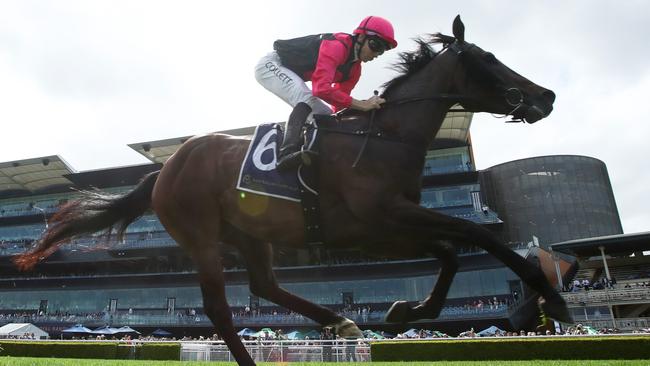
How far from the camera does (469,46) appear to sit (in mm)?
4004

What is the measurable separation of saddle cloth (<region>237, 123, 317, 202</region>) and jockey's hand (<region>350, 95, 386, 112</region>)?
39cm

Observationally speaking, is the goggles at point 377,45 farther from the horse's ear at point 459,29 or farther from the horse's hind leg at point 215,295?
the horse's hind leg at point 215,295

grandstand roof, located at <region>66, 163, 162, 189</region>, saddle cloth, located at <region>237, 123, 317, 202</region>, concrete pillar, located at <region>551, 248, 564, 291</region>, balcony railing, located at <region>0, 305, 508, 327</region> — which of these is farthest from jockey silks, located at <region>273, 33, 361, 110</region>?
grandstand roof, located at <region>66, 163, 162, 189</region>

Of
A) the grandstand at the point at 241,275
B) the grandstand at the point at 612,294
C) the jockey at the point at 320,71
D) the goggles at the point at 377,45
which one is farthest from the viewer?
the grandstand at the point at 241,275

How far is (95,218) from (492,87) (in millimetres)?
4000

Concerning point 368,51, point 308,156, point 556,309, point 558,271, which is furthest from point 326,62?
point 558,271

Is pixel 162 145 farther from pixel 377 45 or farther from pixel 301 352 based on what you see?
pixel 377 45

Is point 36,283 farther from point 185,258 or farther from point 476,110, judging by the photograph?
point 476,110

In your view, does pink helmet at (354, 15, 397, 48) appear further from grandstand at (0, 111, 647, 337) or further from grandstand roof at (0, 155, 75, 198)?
grandstand roof at (0, 155, 75, 198)

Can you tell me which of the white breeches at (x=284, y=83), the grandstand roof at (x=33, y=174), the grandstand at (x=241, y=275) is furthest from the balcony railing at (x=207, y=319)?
the white breeches at (x=284, y=83)

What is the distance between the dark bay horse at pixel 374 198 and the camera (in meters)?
3.34

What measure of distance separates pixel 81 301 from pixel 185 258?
386 inches

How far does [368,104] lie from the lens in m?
3.87

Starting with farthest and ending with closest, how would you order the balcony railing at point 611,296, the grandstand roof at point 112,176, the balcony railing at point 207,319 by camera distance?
1. the grandstand roof at point 112,176
2. the balcony railing at point 207,319
3. the balcony railing at point 611,296
